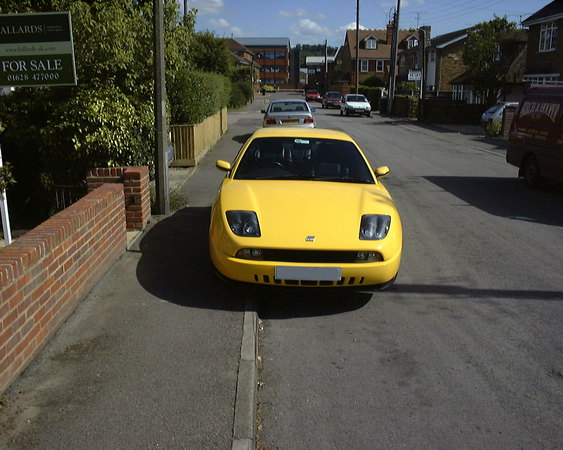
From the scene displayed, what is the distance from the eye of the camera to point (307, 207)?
536cm

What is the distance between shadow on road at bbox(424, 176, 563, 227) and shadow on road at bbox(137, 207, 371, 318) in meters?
5.04

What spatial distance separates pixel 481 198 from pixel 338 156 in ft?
17.2

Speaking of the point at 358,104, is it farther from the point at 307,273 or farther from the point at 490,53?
the point at 307,273

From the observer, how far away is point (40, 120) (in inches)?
346

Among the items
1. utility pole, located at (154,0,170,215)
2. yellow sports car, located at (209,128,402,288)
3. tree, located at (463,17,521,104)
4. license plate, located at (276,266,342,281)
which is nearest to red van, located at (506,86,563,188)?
yellow sports car, located at (209,128,402,288)

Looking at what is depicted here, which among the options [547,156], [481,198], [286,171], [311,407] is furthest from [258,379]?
[547,156]

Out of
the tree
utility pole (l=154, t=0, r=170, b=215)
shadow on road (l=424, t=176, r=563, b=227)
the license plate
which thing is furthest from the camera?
the tree

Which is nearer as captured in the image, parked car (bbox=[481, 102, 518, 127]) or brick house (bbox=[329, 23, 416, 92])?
parked car (bbox=[481, 102, 518, 127])

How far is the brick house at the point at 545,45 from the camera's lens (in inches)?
1277

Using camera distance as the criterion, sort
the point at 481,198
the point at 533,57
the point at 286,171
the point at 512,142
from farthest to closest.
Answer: the point at 533,57 → the point at 512,142 → the point at 481,198 → the point at 286,171

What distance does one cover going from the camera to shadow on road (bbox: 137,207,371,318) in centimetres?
512

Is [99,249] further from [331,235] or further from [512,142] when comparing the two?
[512,142]

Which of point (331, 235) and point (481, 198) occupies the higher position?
point (331, 235)

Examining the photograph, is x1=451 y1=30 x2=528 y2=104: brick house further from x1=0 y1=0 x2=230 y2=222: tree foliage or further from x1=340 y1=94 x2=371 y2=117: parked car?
x1=0 y1=0 x2=230 y2=222: tree foliage
